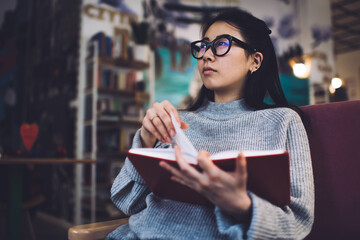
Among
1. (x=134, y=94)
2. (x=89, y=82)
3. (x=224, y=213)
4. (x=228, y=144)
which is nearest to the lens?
(x=224, y=213)

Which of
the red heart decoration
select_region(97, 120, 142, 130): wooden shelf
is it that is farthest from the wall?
the red heart decoration

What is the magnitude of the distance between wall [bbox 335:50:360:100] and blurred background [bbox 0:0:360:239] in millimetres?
3243

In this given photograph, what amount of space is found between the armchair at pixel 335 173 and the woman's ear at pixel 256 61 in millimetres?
308

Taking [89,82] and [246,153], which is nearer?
[246,153]

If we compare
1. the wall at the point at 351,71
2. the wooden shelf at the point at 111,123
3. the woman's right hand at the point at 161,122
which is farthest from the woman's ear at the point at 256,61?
the wall at the point at 351,71

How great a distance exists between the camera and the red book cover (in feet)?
1.91

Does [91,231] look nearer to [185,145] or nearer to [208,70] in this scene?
[185,145]

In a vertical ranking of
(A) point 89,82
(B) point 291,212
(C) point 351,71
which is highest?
(C) point 351,71

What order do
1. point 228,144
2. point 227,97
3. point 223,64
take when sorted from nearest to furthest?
1. point 228,144
2. point 223,64
3. point 227,97

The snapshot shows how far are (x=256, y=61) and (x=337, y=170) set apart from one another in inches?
19.9

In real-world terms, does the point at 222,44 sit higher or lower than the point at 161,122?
higher

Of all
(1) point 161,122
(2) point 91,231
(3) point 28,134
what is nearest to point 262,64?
(1) point 161,122

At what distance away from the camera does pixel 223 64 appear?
1.07 m

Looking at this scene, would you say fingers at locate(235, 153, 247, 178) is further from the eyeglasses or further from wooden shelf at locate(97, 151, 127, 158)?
wooden shelf at locate(97, 151, 127, 158)
